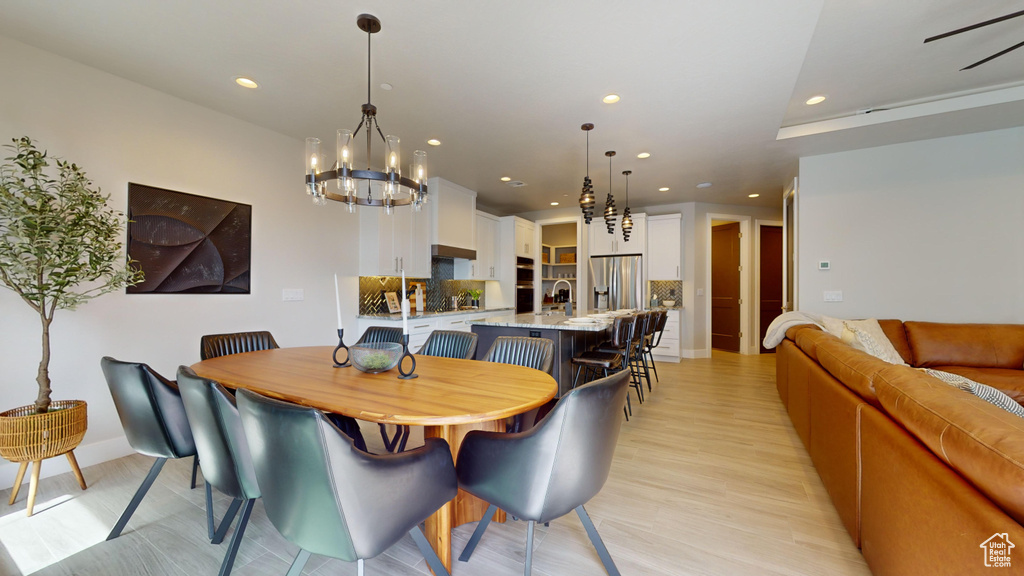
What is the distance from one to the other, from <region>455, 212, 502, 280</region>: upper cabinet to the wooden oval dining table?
12.4 feet

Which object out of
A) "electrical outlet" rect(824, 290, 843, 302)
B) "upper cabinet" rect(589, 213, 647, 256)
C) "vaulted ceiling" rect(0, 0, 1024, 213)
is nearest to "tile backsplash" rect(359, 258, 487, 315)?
"vaulted ceiling" rect(0, 0, 1024, 213)

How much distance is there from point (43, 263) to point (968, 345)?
6720 mm

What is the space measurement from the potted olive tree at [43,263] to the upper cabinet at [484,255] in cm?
400

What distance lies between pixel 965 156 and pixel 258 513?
647cm

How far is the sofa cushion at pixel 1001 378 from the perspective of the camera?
2803 mm

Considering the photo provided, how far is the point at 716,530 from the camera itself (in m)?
1.86

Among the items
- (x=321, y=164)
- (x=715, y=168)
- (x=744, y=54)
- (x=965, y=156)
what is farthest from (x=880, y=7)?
(x=321, y=164)

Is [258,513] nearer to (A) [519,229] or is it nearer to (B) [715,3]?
(B) [715,3]

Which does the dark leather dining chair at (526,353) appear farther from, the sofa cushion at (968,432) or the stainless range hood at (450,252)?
the stainless range hood at (450,252)

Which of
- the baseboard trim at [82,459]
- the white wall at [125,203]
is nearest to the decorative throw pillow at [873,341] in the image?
the white wall at [125,203]

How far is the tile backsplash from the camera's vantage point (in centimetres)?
469

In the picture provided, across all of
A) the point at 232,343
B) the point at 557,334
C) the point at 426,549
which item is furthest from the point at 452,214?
the point at 426,549

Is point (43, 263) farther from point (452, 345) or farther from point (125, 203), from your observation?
point (452, 345)

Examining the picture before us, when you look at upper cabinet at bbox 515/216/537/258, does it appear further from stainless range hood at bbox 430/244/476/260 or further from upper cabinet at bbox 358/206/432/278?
upper cabinet at bbox 358/206/432/278
